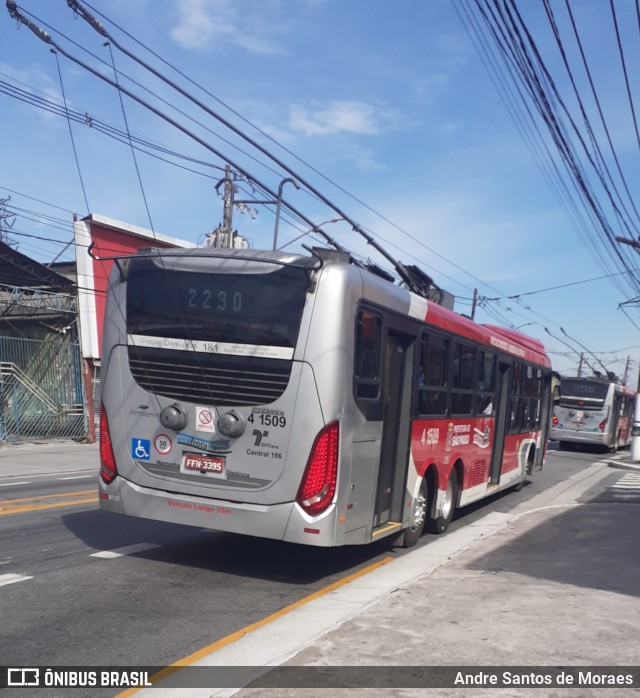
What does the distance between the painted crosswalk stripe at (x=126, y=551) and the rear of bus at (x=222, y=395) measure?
2.33ft

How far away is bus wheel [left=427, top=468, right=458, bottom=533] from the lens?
34.2ft

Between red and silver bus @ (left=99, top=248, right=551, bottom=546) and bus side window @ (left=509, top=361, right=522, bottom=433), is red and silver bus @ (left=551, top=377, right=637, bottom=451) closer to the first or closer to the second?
bus side window @ (left=509, top=361, right=522, bottom=433)

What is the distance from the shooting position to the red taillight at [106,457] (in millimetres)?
7883

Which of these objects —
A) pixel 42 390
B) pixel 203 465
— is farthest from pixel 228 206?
pixel 203 465

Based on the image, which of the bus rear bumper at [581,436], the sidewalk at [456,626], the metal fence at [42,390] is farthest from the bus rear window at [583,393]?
the sidewalk at [456,626]

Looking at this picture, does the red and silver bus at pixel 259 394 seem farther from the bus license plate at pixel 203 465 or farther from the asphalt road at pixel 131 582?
the asphalt road at pixel 131 582

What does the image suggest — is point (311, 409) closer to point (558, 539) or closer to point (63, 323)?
point (558, 539)

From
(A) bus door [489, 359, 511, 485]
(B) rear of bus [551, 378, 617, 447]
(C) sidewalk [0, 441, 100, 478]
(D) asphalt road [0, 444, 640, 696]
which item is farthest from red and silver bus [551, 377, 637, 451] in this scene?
(D) asphalt road [0, 444, 640, 696]

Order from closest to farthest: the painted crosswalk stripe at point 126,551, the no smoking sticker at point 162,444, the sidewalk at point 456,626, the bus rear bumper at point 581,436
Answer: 1. the sidewalk at point 456,626
2. the no smoking sticker at point 162,444
3. the painted crosswalk stripe at point 126,551
4. the bus rear bumper at point 581,436

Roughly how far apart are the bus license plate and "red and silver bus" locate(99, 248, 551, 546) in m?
0.01

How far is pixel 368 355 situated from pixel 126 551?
3.45m

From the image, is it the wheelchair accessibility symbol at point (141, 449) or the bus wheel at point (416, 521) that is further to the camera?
the bus wheel at point (416, 521)

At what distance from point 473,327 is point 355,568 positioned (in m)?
4.44

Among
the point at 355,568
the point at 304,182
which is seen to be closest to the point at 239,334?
the point at 355,568
